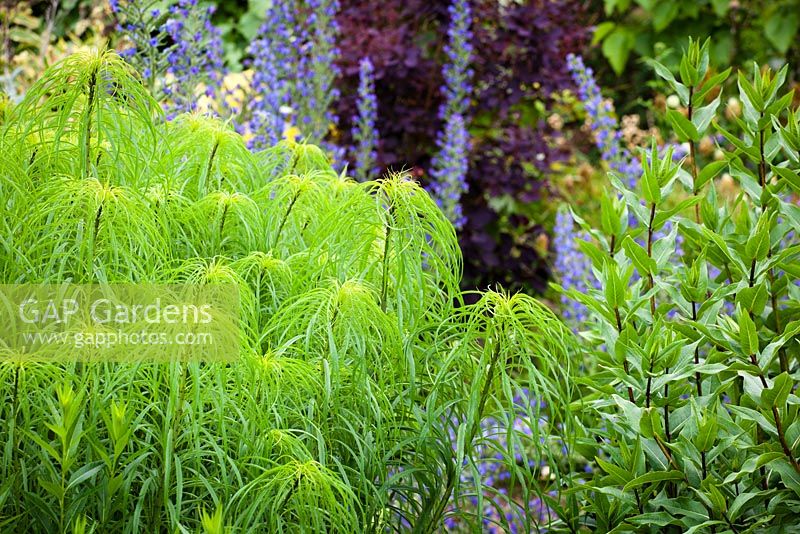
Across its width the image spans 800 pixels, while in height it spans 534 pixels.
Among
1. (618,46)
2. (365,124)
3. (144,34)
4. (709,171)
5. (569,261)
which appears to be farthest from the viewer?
(618,46)

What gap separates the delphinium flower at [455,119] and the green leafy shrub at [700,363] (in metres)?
1.97

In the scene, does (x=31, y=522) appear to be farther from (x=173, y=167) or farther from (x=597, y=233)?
(x=597, y=233)

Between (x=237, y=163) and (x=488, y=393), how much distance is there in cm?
84

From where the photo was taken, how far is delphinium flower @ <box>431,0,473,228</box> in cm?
400

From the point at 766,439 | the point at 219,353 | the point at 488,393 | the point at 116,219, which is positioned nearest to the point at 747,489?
the point at 766,439

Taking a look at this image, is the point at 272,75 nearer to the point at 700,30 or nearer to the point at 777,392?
the point at 777,392

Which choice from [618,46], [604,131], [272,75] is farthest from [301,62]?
[618,46]

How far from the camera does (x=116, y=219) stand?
1601mm

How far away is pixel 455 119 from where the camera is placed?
3975mm

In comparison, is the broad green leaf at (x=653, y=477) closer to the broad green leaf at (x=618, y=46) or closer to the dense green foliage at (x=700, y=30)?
→ the dense green foliage at (x=700, y=30)

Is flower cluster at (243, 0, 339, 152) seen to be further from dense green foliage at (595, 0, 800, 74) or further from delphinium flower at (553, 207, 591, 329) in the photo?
dense green foliage at (595, 0, 800, 74)

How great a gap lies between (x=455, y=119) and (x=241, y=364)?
8.56 feet

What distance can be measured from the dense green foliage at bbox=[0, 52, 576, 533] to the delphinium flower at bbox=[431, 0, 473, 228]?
2.03 metres

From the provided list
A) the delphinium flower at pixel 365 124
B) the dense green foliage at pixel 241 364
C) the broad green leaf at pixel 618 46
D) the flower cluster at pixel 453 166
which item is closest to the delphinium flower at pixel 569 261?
the flower cluster at pixel 453 166
